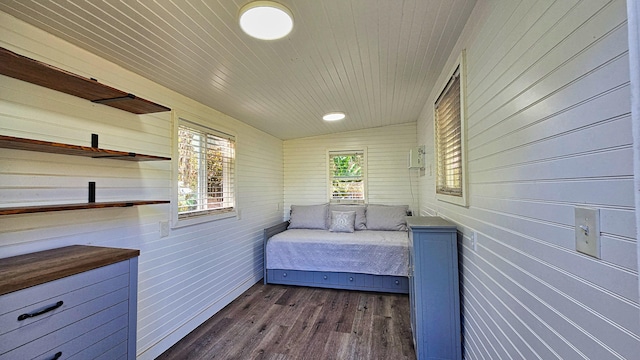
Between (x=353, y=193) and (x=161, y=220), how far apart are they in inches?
Answer: 124

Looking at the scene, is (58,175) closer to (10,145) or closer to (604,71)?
(10,145)

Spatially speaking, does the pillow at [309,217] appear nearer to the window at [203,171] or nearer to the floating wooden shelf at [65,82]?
the window at [203,171]

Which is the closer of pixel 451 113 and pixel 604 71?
pixel 604 71

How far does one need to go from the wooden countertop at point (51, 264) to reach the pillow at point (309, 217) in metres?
2.93

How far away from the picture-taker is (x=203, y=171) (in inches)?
112

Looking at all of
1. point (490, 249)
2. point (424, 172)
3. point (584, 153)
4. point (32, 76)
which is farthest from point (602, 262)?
point (424, 172)

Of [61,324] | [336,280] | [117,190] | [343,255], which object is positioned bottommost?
[336,280]

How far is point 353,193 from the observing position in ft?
15.5

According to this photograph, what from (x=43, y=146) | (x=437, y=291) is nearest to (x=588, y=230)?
(x=437, y=291)

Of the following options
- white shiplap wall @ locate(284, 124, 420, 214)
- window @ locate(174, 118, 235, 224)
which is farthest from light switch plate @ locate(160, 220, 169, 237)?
white shiplap wall @ locate(284, 124, 420, 214)

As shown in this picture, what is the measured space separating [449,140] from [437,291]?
4.14 ft

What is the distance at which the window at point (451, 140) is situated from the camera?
1.84 meters

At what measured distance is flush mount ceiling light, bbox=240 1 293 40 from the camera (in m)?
1.36

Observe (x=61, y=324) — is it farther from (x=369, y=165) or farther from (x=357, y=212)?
(x=369, y=165)
